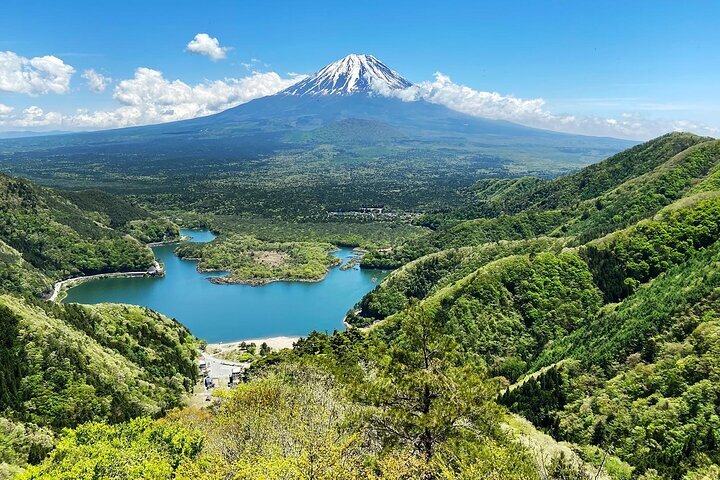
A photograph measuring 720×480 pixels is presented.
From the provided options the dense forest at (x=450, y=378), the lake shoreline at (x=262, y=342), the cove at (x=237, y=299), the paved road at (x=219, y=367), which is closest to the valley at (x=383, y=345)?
the dense forest at (x=450, y=378)

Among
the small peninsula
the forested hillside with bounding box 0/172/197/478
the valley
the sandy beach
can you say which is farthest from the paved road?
the small peninsula

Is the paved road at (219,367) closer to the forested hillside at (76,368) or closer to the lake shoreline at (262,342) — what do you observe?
the forested hillside at (76,368)

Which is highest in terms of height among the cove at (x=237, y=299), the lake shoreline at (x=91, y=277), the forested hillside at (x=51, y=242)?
the forested hillside at (x=51, y=242)

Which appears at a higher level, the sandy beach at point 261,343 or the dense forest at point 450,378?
the dense forest at point 450,378

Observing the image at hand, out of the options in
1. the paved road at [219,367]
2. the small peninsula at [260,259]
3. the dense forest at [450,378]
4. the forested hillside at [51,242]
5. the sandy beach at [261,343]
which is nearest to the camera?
the dense forest at [450,378]

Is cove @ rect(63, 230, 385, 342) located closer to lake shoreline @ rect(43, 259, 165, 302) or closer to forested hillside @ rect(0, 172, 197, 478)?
A: lake shoreline @ rect(43, 259, 165, 302)

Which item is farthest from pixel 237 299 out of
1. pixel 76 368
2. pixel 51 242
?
pixel 76 368

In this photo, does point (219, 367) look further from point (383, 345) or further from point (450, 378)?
point (450, 378)

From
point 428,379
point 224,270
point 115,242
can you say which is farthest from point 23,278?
point 428,379
